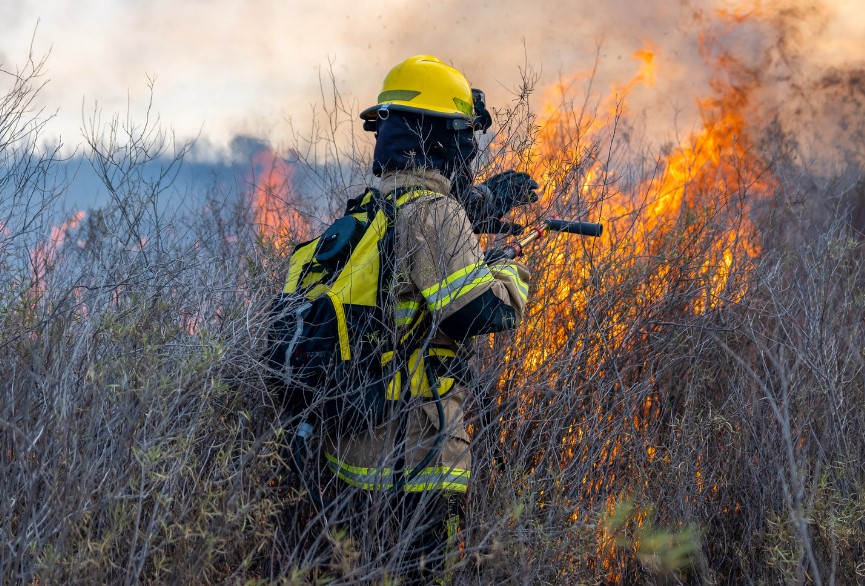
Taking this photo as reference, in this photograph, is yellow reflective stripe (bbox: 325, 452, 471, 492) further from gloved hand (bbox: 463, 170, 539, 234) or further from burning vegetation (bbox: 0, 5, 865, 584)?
gloved hand (bbox: 463, 170, 539, 234)

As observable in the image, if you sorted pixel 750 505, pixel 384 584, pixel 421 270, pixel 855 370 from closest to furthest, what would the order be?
pixel 384 584 < pixel 421 270 < pixel 750 505 < pixel 855 370

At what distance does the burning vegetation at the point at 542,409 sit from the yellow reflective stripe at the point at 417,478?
0.17m

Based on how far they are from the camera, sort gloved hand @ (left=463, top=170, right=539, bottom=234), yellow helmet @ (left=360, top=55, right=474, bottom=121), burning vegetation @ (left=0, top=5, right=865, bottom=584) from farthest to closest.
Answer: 1. gloved hand @ (left=463, top=170, right=539, bottom=234)
2. yellow helmet @ (left=360, top=55, right=474, bottom=121)
3. burning vegetation @ (left=0, top=5, right=865, bottom=584)

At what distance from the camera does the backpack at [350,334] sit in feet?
9.46

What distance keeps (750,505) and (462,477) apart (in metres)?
1.47

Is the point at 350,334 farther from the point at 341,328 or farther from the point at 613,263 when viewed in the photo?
the point at 613,263

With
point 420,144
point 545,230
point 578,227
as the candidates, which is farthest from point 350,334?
point 578,227

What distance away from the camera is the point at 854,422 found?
3.95 meters

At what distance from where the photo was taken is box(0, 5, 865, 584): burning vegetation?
2531mm

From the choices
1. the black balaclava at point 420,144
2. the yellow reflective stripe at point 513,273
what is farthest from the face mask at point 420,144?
the yellow reflective stripe at point 513,273

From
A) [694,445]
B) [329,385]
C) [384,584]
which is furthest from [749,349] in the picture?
[384,584]

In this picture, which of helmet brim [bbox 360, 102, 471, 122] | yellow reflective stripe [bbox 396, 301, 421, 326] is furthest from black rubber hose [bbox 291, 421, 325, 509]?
helmet brim [bbox 360, 102, 471, 122]

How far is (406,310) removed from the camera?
2.94 meters

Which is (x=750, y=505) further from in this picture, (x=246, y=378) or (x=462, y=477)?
(x=246, y=378)
